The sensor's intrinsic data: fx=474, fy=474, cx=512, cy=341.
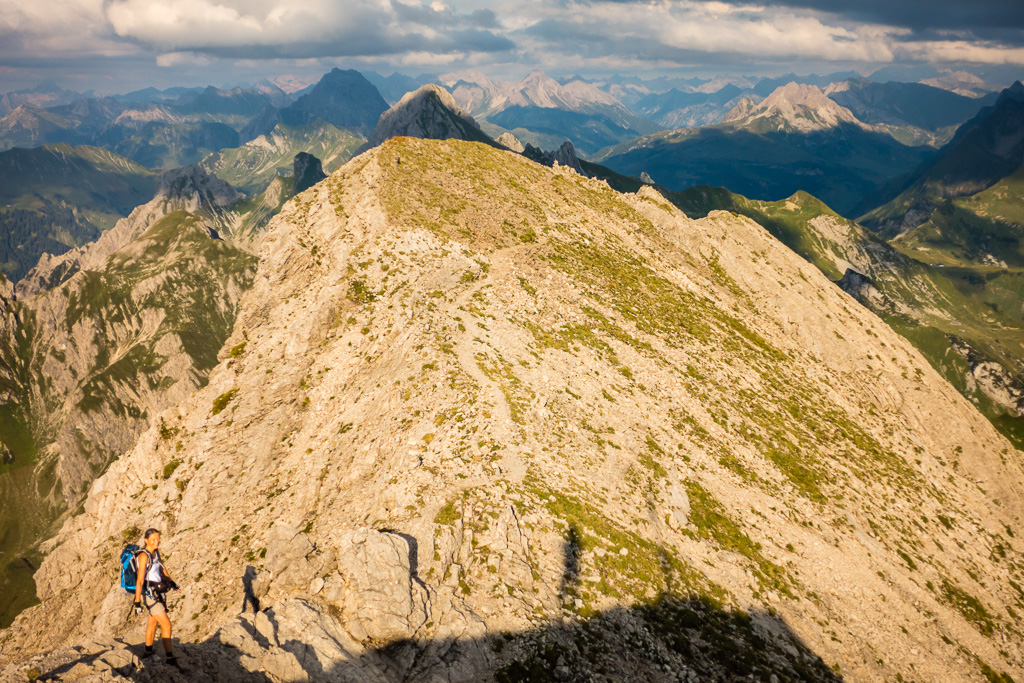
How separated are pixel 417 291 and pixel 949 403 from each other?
75.8 m

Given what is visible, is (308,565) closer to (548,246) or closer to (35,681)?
(35,681)

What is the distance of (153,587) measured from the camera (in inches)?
759

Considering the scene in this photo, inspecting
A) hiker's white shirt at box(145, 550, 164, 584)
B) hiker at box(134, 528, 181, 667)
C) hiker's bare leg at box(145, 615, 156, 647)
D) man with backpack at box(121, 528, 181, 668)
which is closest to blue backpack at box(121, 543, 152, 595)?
man with backpack at box(121, 528, 181, 668)

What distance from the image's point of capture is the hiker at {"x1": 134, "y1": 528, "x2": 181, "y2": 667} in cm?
1856

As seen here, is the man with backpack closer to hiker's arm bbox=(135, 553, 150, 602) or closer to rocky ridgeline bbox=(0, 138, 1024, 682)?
hiker's arm bbox=(135, 553, 150, 602)

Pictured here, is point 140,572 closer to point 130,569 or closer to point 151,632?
point 130,569

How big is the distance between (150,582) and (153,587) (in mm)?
239

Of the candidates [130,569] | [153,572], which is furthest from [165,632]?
[130,569]

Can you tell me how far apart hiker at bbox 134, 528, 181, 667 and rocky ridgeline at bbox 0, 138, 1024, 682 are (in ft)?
3.20

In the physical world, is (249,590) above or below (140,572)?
below

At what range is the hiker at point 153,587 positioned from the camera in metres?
18.6

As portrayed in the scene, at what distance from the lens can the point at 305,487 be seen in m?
31.6

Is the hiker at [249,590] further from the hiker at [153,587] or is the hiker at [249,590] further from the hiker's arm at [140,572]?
the hiker's arm at [140,572]

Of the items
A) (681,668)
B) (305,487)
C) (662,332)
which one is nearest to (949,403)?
(662,332)
